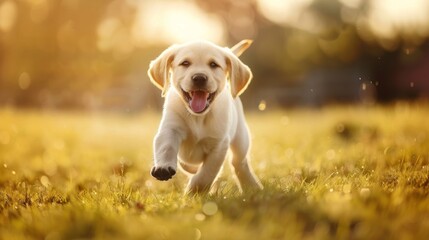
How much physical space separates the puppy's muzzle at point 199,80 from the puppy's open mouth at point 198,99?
84 mm

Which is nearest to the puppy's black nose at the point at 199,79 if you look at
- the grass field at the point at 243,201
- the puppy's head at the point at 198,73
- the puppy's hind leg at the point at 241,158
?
the puppy's head at the point at 198,73

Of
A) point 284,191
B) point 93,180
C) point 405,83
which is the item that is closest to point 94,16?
point 405,83

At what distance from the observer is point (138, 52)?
89.2ft

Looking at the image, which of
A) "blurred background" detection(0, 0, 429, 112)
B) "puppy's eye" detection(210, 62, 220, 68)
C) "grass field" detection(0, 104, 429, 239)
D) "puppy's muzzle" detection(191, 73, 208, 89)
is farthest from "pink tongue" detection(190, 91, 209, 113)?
"blurred background" detection(0, 0, 429, 112)

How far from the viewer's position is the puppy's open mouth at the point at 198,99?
422 cm

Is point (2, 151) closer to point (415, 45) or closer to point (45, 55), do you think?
point (415, 45)

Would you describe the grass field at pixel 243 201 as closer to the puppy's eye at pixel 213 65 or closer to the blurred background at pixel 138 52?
the puppy's eye at pixel 213 65

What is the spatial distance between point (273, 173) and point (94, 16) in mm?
19704

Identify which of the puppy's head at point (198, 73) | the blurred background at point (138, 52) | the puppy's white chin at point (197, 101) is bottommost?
the blurred background at point (138, 52)

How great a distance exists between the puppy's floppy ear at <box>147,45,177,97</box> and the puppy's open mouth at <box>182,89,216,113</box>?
288 millimetres

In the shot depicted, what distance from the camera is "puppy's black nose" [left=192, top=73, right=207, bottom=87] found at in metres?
4.14

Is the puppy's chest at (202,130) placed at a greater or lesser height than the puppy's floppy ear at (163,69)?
lesser

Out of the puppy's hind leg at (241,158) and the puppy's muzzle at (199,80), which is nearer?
the puppy's muzzle at (199,80)

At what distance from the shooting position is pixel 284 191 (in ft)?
11.8
